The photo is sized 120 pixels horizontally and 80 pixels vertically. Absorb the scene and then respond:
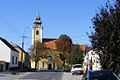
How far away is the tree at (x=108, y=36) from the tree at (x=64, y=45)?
113 metres

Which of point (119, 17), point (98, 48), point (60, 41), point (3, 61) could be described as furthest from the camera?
point (60, 41)

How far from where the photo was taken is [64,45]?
5689 inches

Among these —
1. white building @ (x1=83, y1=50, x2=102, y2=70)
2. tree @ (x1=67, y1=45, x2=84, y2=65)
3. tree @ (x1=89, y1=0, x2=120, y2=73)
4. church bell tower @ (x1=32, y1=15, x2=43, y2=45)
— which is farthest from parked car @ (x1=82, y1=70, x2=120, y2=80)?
church bell tower @ (x1=32, y1=15, x2=43, y2=45)

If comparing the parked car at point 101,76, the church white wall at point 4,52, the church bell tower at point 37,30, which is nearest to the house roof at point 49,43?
the church bell tower at point 37,30

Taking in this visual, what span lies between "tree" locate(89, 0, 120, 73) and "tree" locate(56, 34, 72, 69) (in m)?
113

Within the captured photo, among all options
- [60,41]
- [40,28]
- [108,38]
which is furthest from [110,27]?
[40,28]

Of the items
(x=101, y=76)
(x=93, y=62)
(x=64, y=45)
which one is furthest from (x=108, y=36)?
(x=64, y=45)

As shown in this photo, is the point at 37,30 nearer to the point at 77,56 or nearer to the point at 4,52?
the point at 77,56

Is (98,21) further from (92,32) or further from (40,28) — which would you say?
(40,28)

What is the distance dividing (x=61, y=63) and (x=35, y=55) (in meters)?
19.9

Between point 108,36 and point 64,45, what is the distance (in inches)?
4616

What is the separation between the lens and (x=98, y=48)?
96.1ft

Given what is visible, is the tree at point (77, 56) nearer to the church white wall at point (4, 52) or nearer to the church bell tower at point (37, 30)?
the church white wall at point (4, 52)

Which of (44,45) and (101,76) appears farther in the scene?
(44,45)
